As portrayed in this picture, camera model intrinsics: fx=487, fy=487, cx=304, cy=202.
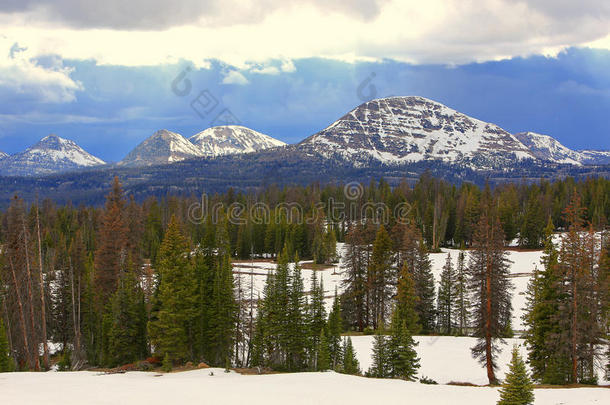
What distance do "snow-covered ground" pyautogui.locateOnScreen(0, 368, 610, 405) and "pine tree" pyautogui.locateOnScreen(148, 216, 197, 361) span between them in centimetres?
702

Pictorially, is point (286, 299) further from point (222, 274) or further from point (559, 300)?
point (559, 300)

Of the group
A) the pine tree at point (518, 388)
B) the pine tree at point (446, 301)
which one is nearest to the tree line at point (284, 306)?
the pine tree at point (446, 301)

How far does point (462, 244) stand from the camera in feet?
332

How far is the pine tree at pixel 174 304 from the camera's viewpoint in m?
34.3

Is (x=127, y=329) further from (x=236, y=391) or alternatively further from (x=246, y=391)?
(x=246, y=391)

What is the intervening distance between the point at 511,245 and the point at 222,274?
86333 mm

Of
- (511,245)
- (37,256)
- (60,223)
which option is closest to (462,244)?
(511,245)

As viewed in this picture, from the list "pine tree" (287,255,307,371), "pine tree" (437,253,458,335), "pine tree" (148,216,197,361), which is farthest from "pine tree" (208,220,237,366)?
"pine tree" (437,253,458,335)

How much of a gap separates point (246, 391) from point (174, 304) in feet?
46.6

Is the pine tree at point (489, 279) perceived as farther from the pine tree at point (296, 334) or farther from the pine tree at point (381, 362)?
the pine tree at point (296, 334)

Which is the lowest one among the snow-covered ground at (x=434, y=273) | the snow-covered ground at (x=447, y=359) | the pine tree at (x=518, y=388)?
the snow-covered ground at (x=447, y=359)

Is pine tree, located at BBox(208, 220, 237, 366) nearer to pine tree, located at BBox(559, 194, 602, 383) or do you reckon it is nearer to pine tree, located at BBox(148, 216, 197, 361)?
pine tree, located at BBox(148, 216, 197, 361)

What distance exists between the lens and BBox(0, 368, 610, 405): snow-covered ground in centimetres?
2091

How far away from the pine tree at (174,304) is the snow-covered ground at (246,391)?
7.02 m
